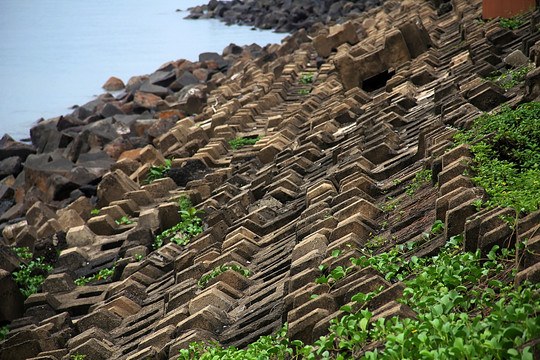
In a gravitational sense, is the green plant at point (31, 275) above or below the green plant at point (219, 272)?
below

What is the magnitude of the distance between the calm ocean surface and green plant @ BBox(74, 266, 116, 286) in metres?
15.8

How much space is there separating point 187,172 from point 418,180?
563cm

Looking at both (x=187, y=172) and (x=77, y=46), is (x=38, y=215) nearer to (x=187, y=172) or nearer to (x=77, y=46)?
(x=187, y=172)

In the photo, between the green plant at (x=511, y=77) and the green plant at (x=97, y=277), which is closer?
the green plant at (x=511, y=77)

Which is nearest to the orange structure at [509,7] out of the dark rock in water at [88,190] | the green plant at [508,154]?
the green plant at [508,154]

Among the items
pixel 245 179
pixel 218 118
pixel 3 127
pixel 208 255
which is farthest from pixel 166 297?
pixel 3 127

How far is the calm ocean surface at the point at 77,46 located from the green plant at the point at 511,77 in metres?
19.0

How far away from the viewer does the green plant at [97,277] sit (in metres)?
7.68

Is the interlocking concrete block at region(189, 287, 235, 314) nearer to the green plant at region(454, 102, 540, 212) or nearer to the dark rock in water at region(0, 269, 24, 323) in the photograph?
the green plant at region(454, 102, 540, 212)

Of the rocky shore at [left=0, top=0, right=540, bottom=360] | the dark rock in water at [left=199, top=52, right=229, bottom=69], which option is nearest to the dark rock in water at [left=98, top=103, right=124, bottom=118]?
the dark rock in water at [left=199, top=52, right=229, bottom=69]

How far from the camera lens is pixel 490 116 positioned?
4809 mm

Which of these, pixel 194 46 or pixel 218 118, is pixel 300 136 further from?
pixel 194 46

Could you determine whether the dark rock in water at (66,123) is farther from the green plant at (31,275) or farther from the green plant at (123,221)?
the green plant at (31,275)

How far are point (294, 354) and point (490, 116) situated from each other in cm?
240
